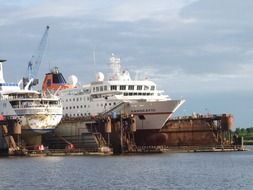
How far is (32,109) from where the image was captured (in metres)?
102

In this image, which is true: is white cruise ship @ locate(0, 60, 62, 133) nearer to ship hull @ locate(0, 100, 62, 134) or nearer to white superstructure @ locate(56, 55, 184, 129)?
ship hull @ locate(0, 100, 62, 134)

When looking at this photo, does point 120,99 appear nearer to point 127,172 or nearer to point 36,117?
point 36,117

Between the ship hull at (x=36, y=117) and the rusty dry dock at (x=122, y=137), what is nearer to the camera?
the rusty dry dock at (x=122, y=137)

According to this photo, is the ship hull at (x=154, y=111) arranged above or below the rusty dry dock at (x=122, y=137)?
above

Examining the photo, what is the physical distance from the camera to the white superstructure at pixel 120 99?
10575cm

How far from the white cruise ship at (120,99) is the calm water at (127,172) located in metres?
10.5

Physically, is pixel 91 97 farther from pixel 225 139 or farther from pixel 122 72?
pixel 225 139

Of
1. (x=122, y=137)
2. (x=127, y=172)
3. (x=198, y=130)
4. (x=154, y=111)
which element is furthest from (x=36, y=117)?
(x=127, y=172)

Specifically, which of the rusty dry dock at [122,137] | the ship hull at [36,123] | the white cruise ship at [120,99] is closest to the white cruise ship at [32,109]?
the ship hull at [36,123]

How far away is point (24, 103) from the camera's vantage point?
339ft

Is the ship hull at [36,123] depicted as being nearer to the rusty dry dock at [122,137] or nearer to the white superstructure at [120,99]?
the rusty dry dock at [122,137]

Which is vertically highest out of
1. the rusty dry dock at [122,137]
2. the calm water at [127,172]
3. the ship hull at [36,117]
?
the ship hull at [36,117]

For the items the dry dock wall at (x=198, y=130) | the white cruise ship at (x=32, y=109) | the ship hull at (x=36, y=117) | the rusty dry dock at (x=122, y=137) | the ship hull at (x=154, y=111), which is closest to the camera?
the rusty dry dock at (x=122, y=137)

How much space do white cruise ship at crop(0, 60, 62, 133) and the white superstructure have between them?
6492 mm
